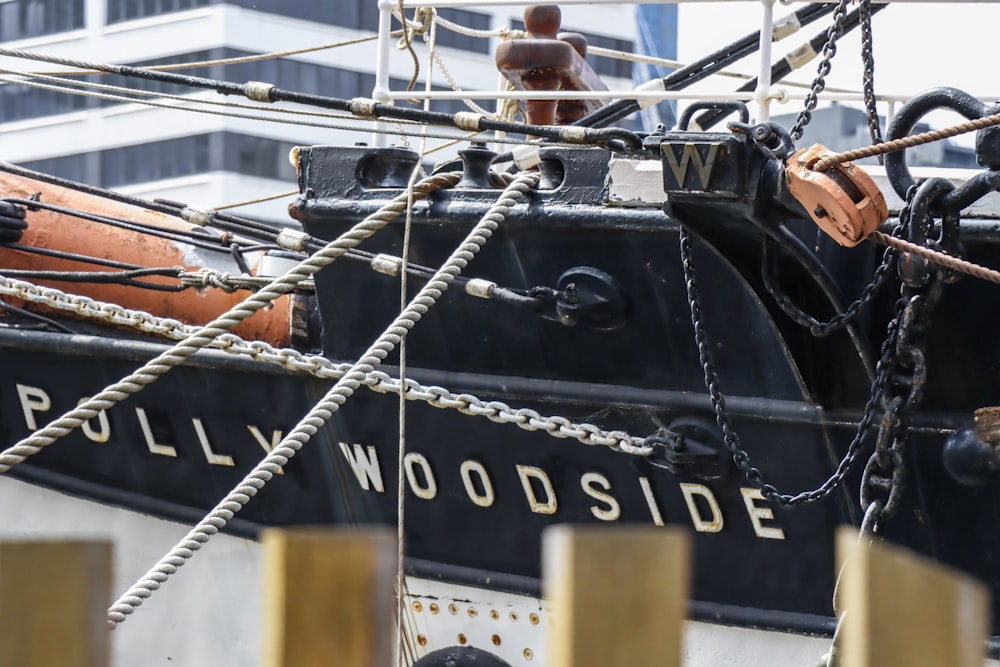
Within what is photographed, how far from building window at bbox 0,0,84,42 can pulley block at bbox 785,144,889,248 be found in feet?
95.2

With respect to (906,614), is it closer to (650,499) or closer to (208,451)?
(650,499)

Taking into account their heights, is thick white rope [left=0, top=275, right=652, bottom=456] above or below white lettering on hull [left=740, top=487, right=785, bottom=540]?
above

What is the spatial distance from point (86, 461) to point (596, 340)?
1.94 meters

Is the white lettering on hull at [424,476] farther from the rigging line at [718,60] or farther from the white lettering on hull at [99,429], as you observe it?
the rigging line at [718,60]

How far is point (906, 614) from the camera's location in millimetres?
1421

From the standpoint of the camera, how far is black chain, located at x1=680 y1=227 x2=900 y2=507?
11.3 ft

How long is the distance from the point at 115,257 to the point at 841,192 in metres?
2.78

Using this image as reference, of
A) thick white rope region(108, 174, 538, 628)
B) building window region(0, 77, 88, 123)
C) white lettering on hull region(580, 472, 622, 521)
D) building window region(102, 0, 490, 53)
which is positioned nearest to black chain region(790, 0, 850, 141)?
thick white rope region(108, 174, 538, 628)

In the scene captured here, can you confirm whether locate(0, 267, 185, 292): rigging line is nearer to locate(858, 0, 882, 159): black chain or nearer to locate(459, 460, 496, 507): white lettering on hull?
locate(459, 460, 496, 507): white lettering on hull

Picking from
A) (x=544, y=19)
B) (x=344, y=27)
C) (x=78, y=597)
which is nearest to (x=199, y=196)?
(x=344, y=27)

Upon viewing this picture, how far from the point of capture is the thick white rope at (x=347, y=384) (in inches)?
145

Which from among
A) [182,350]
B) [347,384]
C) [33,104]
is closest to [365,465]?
[347,384]

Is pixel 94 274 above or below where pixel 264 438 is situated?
above

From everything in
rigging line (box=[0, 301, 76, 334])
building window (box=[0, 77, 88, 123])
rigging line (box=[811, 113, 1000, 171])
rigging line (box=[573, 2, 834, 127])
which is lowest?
rigging line (box=[811, 113, 1000, 171])
